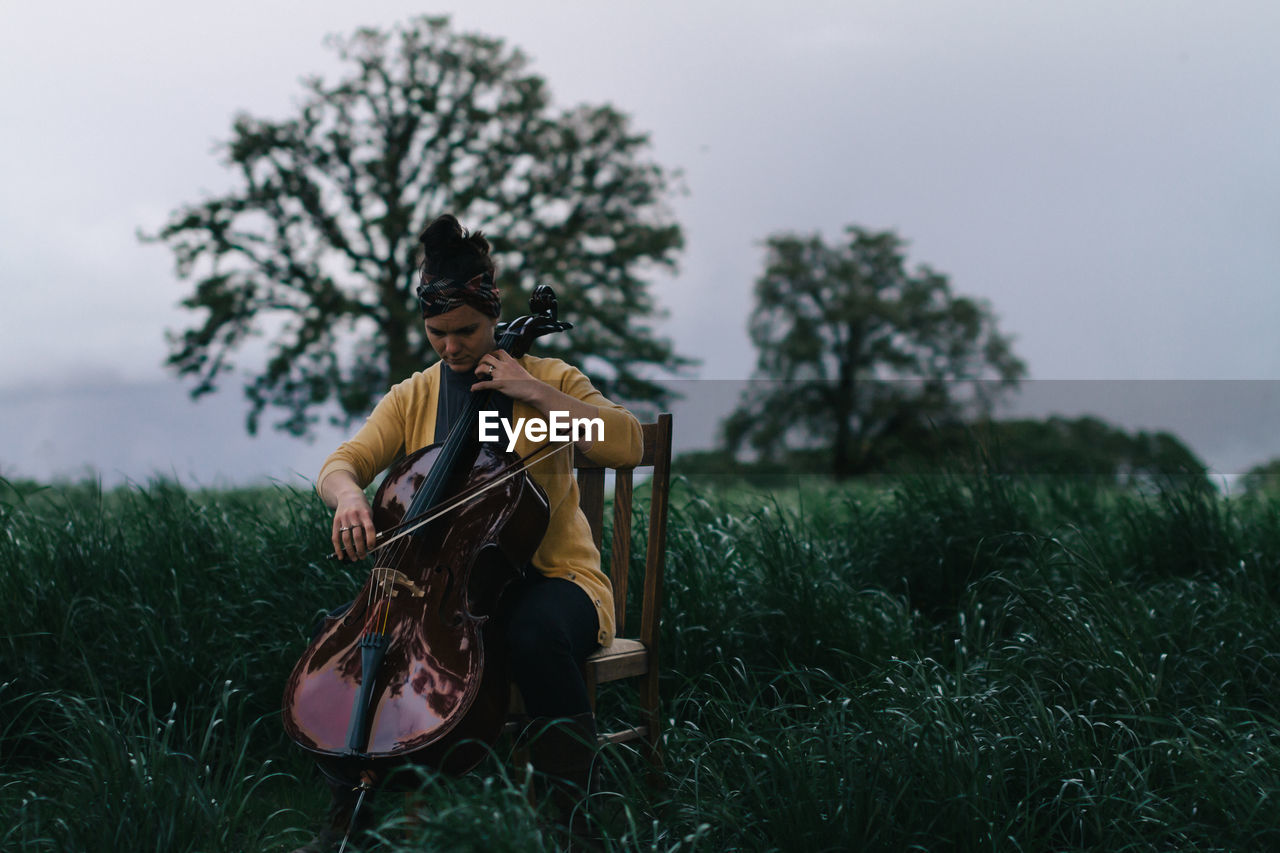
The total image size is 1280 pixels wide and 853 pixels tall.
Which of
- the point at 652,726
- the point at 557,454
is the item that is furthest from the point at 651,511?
the point at 652,726

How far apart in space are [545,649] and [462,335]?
0.76m

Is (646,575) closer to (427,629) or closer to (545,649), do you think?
(545,649)

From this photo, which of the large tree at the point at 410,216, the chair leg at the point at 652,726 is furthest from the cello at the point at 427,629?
the large tree at the point at 410,216

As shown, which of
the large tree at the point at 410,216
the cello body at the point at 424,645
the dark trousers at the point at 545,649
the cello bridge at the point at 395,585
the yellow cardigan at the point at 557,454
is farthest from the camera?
the large tree at the point at 410,216

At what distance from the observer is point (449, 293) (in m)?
2.44

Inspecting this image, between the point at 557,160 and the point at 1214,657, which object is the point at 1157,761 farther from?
the point at 557,160

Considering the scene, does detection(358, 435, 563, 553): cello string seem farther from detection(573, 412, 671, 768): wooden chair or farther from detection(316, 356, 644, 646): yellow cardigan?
detection(573, 412, 671, 768): wooden chair

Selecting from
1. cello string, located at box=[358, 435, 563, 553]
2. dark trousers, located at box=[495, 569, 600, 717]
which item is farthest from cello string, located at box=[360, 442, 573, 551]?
dark trousers, located at box=[495, 569, 600, 717]

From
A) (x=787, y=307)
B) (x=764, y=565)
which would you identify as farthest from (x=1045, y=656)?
(x=787, y=307)

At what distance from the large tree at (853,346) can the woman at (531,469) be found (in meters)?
19.7

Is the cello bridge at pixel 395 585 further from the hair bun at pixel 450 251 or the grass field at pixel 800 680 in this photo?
the hair bun at pixel 450 251

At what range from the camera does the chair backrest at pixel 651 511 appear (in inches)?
112

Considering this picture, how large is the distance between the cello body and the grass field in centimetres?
13

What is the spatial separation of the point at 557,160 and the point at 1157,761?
718 inches
